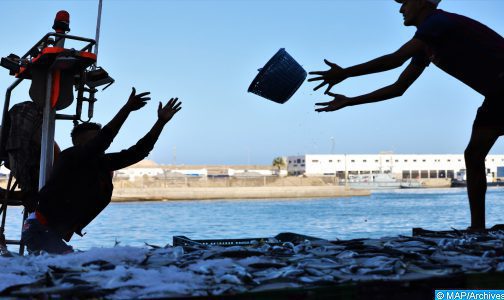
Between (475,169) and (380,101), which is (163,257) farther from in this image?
(475,169)

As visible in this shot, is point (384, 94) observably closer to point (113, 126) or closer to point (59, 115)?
point (113, 126)

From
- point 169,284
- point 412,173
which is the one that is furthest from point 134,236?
point 412,173

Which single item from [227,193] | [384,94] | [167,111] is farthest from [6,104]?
[227,193]

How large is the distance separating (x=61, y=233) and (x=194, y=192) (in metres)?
79.6

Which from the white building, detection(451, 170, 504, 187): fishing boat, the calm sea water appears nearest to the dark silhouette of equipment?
the calm sea water

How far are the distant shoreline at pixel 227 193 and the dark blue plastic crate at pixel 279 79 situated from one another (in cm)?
7372

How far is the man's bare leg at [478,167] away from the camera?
455 cm

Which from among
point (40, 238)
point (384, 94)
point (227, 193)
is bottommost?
point (227, 193)

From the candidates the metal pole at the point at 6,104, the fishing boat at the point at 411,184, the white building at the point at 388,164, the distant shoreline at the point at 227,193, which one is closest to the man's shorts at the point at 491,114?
the metal pole at the point at 6,104

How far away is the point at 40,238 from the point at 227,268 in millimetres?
2173

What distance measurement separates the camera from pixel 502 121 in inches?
175

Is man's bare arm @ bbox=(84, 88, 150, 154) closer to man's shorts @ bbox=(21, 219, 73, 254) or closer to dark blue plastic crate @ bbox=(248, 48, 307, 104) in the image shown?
man's shorts @ bbox=(21, 219, 73, 254)

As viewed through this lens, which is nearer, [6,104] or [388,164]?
[6,104]

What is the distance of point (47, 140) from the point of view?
5.46 m
